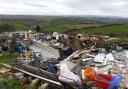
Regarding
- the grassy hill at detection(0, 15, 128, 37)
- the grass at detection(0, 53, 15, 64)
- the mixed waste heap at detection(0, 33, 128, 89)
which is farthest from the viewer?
the grassy hill at detection(0, 15, 128, 37)

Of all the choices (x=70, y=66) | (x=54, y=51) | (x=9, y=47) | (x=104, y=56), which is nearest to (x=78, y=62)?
(x=70, y=66)

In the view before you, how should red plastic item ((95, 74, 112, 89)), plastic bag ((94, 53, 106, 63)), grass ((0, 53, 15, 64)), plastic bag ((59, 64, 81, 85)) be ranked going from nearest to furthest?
red plastic item ((95, 74, 112, 89)), plastic bag ((59, 64, 81, 85)), plastic bag ((94, 53, 106, 63)), grass ((0, 53, 15, 64))

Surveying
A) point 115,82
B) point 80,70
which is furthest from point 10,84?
point 115,82

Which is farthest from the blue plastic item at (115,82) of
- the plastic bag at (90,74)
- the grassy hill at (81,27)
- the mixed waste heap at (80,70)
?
the grassy hill at (81,27)

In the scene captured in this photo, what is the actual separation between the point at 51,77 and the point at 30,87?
949 millimetres

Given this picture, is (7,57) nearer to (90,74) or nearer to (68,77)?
(68,77)

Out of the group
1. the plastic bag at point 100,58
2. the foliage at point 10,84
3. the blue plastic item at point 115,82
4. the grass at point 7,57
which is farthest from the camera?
the grass at point 7,57

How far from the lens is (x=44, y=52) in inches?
730

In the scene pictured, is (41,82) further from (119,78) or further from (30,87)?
(119,78)

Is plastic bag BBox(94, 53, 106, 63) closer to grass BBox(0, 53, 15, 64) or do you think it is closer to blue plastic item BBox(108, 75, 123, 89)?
blue plastic item BBox(108, 75, 123, 89)

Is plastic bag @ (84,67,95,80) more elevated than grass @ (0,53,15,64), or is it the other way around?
plastic bag @ (84,67,95,80)

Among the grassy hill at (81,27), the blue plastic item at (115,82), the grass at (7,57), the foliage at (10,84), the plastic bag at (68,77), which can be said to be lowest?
the grassy hill at (81,27)

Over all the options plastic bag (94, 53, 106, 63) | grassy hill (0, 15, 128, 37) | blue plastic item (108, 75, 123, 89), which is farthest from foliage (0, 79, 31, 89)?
grassy hill (0, 15, 128, 37)

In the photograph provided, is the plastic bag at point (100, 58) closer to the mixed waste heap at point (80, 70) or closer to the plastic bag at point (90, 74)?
the mixed waste heap at point (80, 70)
